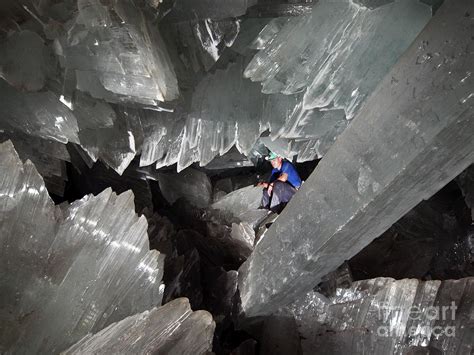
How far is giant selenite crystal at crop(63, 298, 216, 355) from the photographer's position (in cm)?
130

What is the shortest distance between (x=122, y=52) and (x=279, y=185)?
1865 millimetres

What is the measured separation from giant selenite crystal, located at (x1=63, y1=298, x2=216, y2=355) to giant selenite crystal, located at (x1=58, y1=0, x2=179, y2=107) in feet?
2.43

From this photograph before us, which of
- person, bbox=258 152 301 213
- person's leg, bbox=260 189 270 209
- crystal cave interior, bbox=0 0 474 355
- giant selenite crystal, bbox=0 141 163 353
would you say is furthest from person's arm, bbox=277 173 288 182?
giant selenite crystal, bbox=0 141 163 353

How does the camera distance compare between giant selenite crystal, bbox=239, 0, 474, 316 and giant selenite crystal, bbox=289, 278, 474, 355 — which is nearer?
giant selenite crystal, bbox=239, 0, 474, 316

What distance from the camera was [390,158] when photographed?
4.25 ft

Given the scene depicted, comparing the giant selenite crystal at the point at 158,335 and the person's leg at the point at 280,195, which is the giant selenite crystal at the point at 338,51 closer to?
the giant selenite crystal at the point at 158,335

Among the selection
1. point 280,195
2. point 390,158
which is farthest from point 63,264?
point 280,195

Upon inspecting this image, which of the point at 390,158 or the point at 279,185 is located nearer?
the point at 390,158

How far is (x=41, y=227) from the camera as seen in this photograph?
150 centimetres

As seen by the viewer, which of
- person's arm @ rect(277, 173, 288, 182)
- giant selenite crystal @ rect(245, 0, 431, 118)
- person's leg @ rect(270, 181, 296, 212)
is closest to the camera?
giant selenite crystal @ rect(245, 0, 431, 118)

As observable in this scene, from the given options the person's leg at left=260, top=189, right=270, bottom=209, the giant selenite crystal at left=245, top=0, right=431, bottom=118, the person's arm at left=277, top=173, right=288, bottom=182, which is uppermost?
the giant selenite crystal at left=245, top=0, right=431, bottom=118

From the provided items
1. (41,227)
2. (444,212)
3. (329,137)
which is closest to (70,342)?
(41,227)

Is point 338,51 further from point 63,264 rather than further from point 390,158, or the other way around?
point 63,264

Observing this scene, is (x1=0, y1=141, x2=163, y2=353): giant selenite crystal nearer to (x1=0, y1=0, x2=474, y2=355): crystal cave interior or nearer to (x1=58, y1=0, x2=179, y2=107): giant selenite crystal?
(x1=0, y1=0, x2=474, y2=355): crystal cave interior
